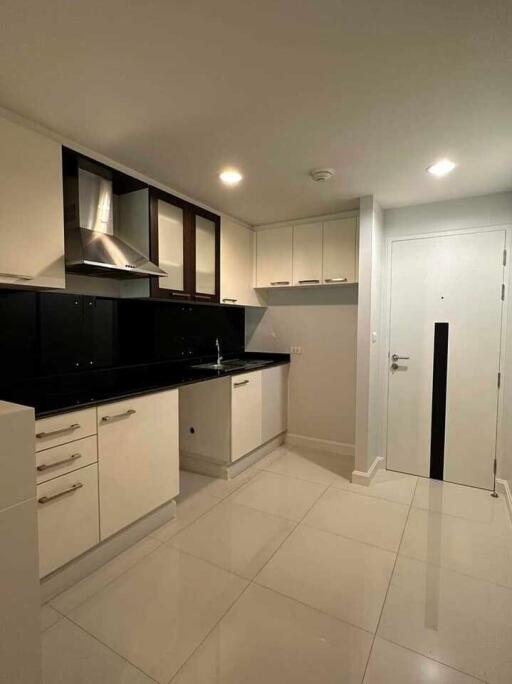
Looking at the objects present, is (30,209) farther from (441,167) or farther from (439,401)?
(439,401)

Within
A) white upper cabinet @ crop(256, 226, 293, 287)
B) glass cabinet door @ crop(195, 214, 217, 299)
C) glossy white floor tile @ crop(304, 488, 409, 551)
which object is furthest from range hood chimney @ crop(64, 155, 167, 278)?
glossy white floor tile @ crop(304, 488, 409, 551)

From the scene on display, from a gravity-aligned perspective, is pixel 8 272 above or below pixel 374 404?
above

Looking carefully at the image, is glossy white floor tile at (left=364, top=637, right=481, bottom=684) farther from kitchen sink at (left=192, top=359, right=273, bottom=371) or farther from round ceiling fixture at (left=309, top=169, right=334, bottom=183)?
round ceiling fixture at (left=309, top=169, right=334, bottom=183)

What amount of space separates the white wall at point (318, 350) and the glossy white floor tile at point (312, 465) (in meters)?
0.21

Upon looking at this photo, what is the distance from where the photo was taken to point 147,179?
240cm

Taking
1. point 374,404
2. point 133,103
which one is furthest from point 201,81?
point 374,404

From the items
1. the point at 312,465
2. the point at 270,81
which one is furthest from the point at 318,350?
the point at 270,81

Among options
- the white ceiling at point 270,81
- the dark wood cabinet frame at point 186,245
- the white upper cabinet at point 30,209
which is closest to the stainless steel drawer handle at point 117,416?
the white upper cabinet at point 30,209

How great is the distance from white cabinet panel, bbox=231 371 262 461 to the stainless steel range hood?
116cm

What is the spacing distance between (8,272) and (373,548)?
2.45 m

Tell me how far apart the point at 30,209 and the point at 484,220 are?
120 inches

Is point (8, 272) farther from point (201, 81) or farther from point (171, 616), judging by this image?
point (171, 616)

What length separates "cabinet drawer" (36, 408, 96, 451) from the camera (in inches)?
60.1

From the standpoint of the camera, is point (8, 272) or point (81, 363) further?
point (81, 363)
